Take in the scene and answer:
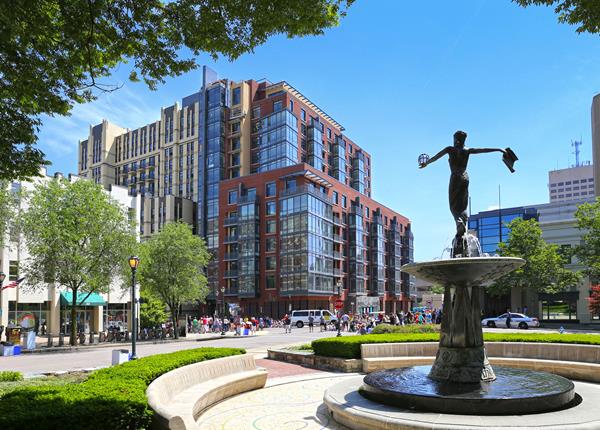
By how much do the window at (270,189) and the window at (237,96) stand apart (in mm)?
20236

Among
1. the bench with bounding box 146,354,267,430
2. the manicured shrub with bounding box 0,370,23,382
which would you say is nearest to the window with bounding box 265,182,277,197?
the manicured shrub with bounding box 0,370,23,382

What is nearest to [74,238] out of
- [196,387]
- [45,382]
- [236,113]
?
[45,382]

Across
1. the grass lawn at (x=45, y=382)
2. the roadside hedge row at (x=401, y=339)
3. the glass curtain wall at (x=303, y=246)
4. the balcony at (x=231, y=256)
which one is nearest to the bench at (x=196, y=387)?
the grass lawn at (x=45, y=382)

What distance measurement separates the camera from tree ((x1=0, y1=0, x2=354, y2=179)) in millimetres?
8344

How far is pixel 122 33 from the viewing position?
30.0 ft

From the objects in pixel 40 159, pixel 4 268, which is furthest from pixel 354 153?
pixel 40 159

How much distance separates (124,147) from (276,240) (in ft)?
168

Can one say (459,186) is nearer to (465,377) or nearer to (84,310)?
(465,377)

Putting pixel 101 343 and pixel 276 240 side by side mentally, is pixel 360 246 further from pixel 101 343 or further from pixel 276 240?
pixel 101 343

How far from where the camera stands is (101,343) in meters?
36.4

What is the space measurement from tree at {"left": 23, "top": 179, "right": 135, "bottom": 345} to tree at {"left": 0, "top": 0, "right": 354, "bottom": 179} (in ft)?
78.5

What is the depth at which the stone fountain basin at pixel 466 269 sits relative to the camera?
31.6ft

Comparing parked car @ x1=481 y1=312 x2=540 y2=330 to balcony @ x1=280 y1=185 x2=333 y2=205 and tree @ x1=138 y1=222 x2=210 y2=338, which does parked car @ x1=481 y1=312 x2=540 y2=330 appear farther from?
balcony @ x1=280 y1=185 x2=333 y2=205

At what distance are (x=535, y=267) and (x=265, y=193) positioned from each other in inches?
1548
